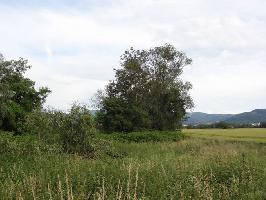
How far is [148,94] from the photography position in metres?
64.4

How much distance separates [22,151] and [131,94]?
38088 mm

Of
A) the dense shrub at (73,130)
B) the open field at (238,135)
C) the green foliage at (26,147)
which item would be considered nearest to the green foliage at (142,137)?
the open field at (238,135)

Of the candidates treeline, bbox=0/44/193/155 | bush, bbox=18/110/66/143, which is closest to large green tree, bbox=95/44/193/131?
treeline, bbox=0/44/193/155

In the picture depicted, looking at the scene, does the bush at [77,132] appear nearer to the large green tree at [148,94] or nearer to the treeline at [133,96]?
the treeline at [133,96]

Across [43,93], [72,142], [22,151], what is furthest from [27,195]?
[43,93]

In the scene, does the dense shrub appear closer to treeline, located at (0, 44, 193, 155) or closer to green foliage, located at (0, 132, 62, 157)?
green foliage, located at (0, 132, 62, 157)

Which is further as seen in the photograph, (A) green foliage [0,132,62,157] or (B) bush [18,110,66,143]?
(B) bush [18,110,66,143]

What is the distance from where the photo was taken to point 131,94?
2459 inches

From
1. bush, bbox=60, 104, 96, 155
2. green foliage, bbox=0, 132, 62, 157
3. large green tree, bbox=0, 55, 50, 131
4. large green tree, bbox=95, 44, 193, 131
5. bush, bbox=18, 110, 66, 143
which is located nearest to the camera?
green foliage, bbox=0, 132, 62, 157

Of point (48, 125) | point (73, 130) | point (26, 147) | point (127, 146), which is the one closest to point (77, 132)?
point (73, 130)

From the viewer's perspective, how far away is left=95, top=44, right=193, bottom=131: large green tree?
59.2 meters

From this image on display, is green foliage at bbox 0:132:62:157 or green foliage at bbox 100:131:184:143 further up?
green foliage at bbox 100:131:184:143

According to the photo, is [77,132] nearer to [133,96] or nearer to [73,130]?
[73,130]

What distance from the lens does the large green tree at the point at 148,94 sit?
5925 centimetres
